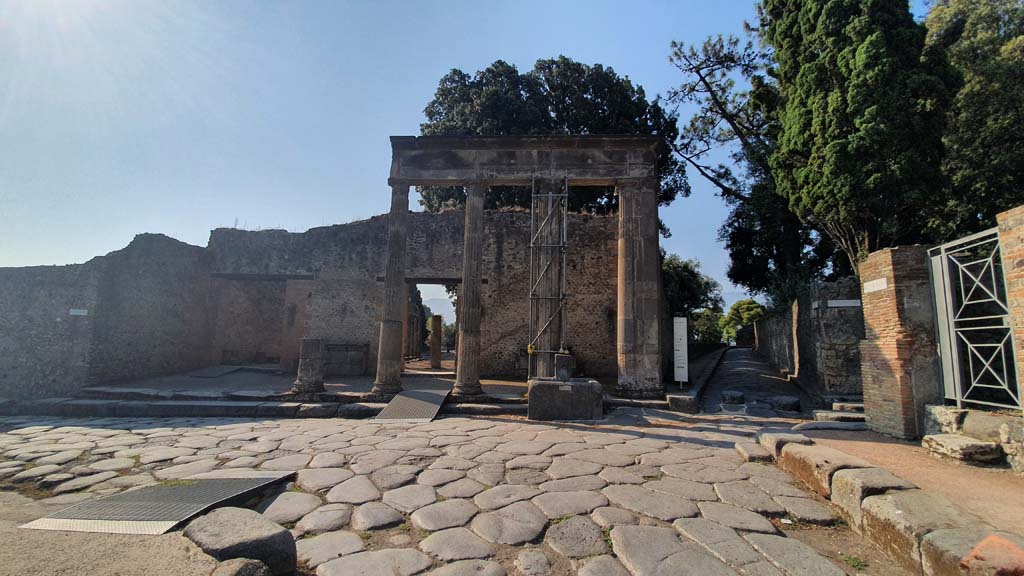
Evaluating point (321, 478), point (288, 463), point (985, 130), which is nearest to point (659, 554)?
point (321, 478)

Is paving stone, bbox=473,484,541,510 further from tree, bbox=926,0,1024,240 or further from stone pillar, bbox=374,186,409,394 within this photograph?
tree, bbox=926,0,1024,240

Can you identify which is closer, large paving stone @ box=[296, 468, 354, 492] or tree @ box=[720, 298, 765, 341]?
large paving stone @ box=[296, 468, 354, 492]

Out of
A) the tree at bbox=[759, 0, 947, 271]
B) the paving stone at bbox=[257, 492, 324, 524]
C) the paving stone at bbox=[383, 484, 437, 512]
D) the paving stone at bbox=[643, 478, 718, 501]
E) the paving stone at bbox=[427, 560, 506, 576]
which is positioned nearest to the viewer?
the paving stone at bbox=[427, 560, 506, 576]

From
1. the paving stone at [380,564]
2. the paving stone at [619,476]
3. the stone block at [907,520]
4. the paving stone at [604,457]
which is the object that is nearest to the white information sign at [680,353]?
the paving stone at [604,457]

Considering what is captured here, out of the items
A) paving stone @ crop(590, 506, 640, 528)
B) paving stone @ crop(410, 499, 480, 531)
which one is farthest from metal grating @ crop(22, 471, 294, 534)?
paving stone @ crop(590, 506, 640, 528)

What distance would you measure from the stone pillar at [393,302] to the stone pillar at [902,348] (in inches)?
304

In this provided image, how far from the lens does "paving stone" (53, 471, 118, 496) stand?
397 cm

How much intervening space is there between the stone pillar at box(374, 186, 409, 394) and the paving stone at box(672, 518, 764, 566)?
7037 mm

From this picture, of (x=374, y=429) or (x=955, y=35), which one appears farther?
(x=955, y=35)

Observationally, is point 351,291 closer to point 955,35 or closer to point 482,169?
point 482,169

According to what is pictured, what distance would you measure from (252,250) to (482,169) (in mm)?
8463

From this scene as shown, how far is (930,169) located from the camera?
29.9 feet

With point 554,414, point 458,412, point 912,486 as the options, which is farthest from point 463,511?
point 458,412

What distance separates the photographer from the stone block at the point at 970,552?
206 cm
